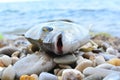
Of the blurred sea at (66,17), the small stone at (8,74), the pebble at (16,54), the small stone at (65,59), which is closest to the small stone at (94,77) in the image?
the small stone at (65,59)

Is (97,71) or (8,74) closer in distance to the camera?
(97,71)

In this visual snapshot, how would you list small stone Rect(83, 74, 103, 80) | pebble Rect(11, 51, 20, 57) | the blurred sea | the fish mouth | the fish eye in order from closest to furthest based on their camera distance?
small stone Rect(83, 74, 103, 80)
the fish mouth
the fish eye
pebble Rect(11, 51, 20, 57)
the blurred sea

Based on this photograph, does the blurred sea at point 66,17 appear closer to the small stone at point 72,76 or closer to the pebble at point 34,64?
the pebble at point 34,64

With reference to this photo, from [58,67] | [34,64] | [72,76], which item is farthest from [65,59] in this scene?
[72,76]

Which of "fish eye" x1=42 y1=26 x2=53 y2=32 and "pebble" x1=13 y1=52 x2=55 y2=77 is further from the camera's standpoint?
"fish eye" x1=42 y1=26 x2=53 y2=32

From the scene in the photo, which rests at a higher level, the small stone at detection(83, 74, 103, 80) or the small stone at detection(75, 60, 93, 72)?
the small stone at detection(83, 74, 103, 80)

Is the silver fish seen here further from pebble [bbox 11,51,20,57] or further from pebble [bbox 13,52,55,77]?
pebble [bbox 11,51,20,57]

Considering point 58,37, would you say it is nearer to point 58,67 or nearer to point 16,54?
point 58,67

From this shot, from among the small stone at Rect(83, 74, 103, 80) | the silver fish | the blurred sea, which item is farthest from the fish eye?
the blurred sea
